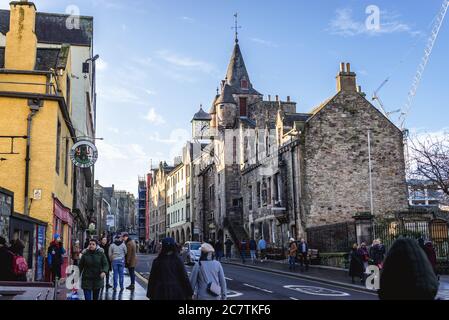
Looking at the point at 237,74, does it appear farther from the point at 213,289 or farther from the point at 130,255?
the point at 213,289

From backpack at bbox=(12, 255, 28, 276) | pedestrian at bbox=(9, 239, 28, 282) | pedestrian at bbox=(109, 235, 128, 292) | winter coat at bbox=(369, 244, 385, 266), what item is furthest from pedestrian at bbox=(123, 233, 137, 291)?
winter coat at bbox=(369, 244, 385, 266)

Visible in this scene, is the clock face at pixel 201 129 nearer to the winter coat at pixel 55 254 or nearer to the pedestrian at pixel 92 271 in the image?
the winter coat at pixel 55 254

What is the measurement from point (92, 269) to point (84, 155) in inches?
434

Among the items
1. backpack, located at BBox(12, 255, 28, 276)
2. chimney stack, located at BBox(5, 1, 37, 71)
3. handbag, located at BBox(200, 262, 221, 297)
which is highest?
chimney stack, located at BBox(5, 1, 37, 71)

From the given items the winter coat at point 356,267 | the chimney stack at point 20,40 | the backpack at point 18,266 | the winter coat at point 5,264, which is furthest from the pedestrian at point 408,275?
the chimney stack at point 20,40

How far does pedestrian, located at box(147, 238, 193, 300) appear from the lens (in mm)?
6891

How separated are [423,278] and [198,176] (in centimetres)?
6070

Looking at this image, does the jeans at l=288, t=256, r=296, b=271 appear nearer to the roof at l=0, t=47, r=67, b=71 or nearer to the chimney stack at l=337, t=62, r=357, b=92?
the chimney stack at l=337, t=62, r=357, b=92

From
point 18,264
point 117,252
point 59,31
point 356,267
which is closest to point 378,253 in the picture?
point 356,267

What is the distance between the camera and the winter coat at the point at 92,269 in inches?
423

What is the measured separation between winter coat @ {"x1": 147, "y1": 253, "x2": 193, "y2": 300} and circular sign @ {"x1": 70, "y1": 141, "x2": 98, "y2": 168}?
46.9 ft

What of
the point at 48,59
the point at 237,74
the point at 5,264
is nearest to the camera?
the point at 5,264

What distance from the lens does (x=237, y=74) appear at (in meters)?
58.2
